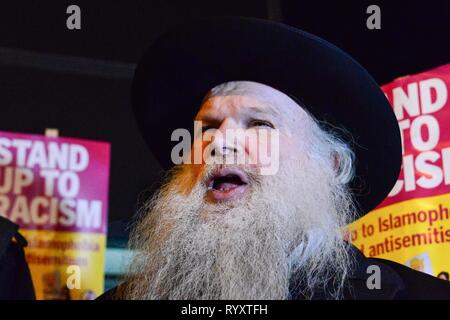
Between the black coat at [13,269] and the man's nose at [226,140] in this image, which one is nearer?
the man's nose at [226,140]

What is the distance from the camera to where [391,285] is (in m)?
1.15

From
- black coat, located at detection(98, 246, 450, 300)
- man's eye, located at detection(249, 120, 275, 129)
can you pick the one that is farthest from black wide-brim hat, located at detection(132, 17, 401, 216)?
black coat, located at detection(98, 246, 450, 300)

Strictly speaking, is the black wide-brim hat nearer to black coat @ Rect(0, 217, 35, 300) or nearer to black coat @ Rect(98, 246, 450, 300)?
black coat @ Rect(98, 246, 450, 300)

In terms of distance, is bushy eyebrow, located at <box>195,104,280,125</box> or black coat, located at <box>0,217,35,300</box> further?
black coat, located at <box>0,217,35,300</box>

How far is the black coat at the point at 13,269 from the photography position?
1.40 m

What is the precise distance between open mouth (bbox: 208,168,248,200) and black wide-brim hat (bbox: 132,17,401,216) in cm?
23

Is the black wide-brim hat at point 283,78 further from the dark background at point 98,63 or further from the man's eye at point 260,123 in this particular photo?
the dark background at point 98,63

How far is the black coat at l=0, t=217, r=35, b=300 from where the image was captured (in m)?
1.40

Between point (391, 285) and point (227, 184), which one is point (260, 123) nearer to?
point (227, 184)

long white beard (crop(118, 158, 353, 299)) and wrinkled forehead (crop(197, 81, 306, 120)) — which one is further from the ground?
wrinkled forehead (crop(197, 81, 306, 120))

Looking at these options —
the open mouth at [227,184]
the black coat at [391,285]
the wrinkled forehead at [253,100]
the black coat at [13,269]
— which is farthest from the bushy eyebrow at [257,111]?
the black coat at [13,269]

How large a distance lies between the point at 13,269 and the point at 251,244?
0.61 meters
